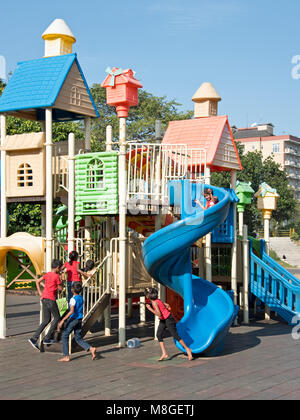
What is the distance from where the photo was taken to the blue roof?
13703mm

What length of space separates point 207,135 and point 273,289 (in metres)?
4.67

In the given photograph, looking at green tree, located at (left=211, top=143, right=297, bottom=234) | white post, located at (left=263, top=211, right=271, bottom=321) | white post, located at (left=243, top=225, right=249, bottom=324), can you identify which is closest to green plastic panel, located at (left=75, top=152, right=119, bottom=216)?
white post, located at (left=243, top=225, right=249, bottom=324)

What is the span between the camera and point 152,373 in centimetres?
1019

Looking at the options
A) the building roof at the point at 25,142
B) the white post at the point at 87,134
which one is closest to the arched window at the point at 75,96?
the white post at the point at 87,134

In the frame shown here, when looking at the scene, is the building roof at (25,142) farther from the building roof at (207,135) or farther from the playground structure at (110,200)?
the building roof at (207,135)

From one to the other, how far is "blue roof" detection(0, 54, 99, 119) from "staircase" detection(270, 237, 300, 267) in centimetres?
4487

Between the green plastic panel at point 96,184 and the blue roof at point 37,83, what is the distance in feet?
5.13

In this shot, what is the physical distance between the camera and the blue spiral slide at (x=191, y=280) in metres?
11.6

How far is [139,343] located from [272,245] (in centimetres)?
5534

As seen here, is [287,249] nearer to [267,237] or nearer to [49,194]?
[267,237]

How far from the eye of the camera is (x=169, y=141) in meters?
18.1

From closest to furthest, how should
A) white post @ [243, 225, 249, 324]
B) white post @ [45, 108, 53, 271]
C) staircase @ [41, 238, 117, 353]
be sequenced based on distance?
staircase @ [41, 238, 117, 353] < white post @ [45, 108, 53, 271] < white post @ [243, 225, 249, 324]

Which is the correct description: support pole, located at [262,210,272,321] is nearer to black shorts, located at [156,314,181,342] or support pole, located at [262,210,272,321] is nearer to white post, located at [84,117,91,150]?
white post, located at [84,117,91,150]

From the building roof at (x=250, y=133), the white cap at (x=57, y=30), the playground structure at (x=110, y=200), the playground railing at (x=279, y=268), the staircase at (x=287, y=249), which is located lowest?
the staircase at (x=287, y=249)
